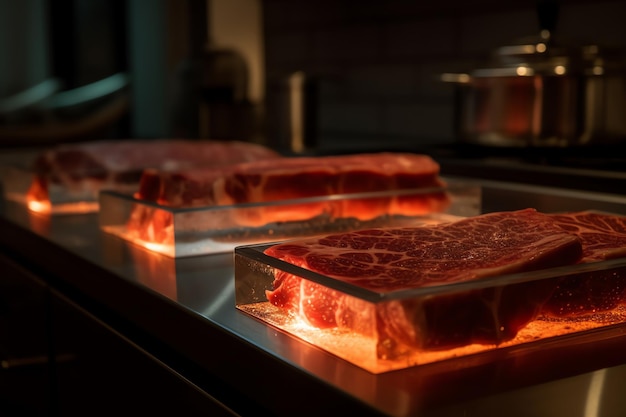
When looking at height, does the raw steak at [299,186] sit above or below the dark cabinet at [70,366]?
above

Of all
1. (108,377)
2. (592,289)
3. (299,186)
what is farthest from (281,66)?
(592,289)

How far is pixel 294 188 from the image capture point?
107 cm

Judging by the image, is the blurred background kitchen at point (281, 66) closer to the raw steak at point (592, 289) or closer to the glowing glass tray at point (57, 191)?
the glowing glass tray at point (57, 191)

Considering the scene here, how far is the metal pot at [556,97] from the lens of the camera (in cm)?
133

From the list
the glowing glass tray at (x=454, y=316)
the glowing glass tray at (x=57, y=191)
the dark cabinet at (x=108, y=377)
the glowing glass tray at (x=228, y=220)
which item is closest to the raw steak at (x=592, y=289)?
the glowing glass tray at (x=454, y=316)

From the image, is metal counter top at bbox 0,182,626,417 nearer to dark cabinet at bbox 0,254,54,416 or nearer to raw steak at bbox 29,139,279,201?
dark cabinet at bbox 0,254,54,416

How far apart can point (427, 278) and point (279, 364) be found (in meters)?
0.12

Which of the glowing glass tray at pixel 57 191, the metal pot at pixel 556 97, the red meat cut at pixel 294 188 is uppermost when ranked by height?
the metal pot at pixel 556 97

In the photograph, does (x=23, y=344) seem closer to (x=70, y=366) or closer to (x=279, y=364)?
(x=70, y=366)

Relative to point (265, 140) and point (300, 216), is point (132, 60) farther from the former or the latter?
point (300, 216)

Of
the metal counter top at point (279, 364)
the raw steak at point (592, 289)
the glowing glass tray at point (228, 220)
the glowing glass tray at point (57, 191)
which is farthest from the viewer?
the glowing glass tray at point (57, 191)

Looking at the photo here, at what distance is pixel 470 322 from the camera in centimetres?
54

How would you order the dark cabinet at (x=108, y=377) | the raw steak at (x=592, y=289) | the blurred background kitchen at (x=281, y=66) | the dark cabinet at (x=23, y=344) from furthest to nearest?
the blurred background kitchen at (x=281, y=66)
the dark cabinet at (x=23, y=344)
the dark cabinet at (x=108, y=377)
the raw steak at (x=592, y=289)

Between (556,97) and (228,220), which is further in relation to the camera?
(556,97)
